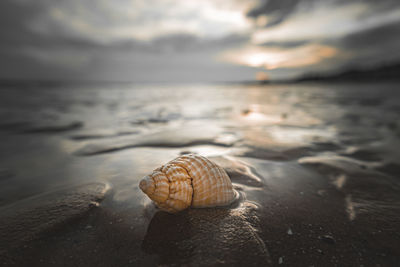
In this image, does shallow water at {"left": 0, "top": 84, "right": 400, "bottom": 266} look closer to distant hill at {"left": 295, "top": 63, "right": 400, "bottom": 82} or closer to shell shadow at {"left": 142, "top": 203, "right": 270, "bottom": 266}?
shell shadow at {"left": 142, "top": 203, "right": 270, "bottom": 266}

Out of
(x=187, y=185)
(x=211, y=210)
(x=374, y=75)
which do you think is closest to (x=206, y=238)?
(x=211, y=210)

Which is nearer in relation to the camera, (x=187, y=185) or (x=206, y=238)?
(x=206, y=238)

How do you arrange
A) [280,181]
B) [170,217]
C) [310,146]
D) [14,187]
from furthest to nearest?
[310,146] → [280,181] → [14,187] → [170,217]

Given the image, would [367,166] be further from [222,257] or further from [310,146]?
[222,257]

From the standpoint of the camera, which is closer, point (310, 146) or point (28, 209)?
point (28, 209)

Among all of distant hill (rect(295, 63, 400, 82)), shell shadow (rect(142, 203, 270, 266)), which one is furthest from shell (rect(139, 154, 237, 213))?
distant hill (rect(295, 63, 400, 82))

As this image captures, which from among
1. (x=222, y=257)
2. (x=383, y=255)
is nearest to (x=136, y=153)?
(x=222, y=257)

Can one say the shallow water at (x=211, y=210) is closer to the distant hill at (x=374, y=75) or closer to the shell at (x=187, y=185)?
the shell at (x=187, y=185)

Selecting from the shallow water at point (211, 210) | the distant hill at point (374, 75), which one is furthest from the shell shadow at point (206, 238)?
the distant hill at point (374, 75)

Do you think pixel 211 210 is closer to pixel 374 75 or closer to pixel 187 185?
pixel 187 185
